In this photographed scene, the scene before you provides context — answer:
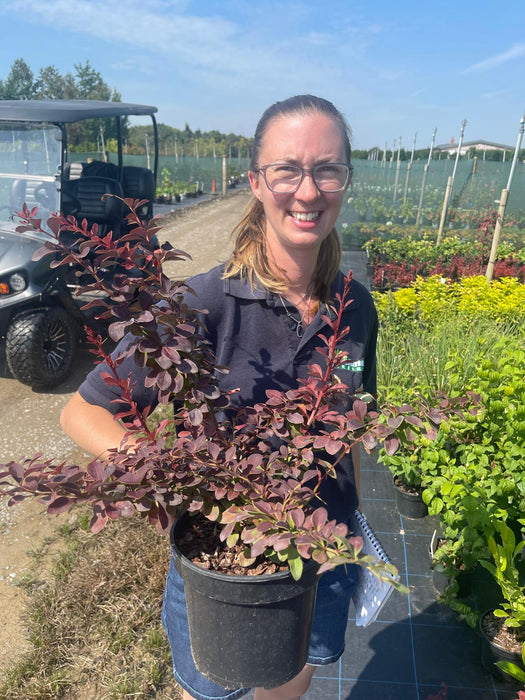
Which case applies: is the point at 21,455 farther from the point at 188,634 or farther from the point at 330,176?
the point at 330,176

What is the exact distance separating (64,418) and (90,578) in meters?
1.65

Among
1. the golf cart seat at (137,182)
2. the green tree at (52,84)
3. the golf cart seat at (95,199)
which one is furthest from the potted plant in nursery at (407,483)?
the green tree at (52,84)

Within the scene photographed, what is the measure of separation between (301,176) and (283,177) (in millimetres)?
45

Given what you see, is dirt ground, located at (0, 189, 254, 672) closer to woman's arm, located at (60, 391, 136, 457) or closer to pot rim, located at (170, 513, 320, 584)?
woman's arm, located at (60, 391, 136, 457)

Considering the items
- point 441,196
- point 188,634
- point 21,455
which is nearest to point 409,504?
point 188,634

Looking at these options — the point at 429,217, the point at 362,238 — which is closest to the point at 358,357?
the point at 362,238

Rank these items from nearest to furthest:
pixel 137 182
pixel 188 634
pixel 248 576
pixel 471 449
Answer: pixel 248 576 < pixel 188 634 < pixel 471 449 < pixel 137 182

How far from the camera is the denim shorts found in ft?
4.32

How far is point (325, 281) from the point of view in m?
1.45

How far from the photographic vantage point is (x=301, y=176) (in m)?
1.20

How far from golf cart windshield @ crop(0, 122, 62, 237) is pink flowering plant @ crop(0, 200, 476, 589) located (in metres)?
4.28

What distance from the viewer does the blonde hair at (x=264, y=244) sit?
1230 mm

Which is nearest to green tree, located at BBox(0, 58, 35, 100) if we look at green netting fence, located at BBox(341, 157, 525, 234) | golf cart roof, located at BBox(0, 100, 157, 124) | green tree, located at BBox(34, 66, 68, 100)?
green tree, located at BBox(34, 66, 68, 100)

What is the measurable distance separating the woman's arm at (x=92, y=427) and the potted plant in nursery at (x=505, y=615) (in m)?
1.50
